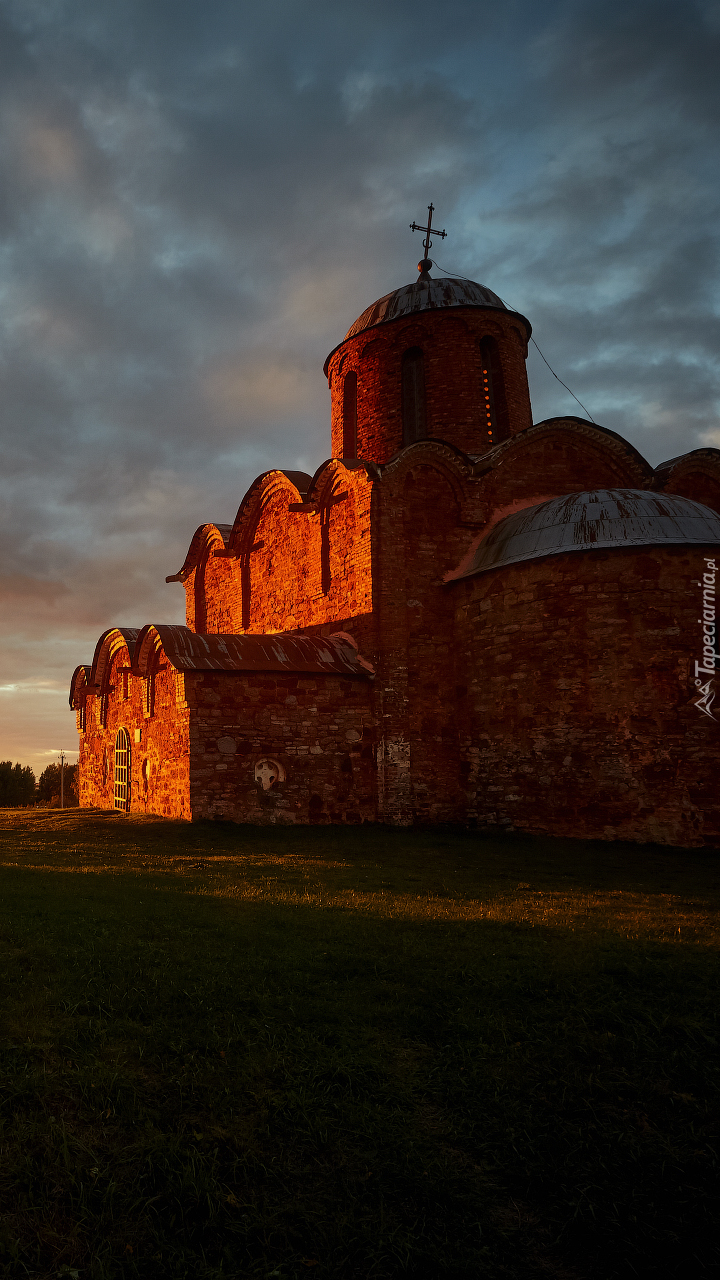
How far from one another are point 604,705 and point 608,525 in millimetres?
3025

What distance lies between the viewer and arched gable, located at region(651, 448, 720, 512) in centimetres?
1605

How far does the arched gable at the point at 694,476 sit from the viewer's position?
16.0 meters

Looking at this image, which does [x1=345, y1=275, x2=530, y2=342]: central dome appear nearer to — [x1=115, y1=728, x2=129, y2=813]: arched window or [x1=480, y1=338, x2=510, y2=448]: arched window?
[x1=480, y1=338, x2=510, y2=448]: arched window

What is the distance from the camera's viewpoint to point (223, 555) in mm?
19984

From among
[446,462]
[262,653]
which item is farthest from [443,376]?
[262,653]

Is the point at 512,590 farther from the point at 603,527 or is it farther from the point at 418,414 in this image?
the point at 418,414

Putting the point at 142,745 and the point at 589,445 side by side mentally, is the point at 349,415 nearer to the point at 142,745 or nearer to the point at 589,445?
the point at 589,445

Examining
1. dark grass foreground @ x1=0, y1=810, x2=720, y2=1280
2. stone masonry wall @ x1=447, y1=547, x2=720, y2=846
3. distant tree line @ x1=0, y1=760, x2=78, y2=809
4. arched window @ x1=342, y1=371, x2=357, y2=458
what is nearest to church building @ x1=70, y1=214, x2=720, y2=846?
stone masonry wall @ x1=447, y1=547, x2=720, y2=846

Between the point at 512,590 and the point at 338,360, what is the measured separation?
373 inches

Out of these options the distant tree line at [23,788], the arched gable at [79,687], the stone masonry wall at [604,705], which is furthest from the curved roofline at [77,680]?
the distant tree line at [23,788]

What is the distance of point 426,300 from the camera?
18719mm

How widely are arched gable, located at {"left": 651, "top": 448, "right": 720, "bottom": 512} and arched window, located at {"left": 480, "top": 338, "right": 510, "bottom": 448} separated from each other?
3723mm

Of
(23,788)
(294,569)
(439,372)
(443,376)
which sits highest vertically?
(439,372)

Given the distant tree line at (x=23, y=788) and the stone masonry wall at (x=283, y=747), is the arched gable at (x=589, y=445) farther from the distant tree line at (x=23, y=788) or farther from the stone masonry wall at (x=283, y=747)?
the distant tree line at (x=23, y=788)
